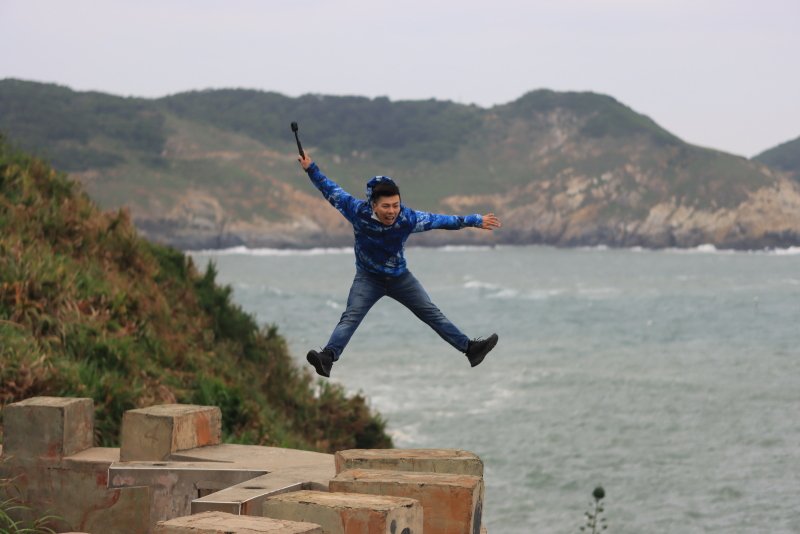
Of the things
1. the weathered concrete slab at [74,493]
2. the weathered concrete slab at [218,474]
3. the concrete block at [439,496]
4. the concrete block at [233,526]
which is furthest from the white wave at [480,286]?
the concrete block at [233,526]

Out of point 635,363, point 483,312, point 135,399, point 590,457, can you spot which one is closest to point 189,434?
point 135,399

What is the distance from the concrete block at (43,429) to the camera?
1166cm

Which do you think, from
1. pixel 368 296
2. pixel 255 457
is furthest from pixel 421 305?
pixel 255 457

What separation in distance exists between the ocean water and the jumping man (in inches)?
718

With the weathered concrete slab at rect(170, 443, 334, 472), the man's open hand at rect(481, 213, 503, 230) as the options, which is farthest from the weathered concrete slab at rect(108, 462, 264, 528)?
the man's open hand at rect(481, 213, 503, 230)

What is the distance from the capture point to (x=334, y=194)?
10.6 m

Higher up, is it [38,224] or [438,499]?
[38,224]

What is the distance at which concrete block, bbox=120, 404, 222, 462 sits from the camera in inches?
451

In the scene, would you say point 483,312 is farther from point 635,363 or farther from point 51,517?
point 51,517

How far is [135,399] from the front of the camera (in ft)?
51.0

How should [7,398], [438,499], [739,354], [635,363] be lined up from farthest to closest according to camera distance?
[739,354] < [635,363] < [7,398] < [438,499]

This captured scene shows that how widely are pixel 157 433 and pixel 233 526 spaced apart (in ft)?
13.2

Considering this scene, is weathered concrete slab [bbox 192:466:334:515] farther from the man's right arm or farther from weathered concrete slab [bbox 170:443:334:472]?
the man's right arm

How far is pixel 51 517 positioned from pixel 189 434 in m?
1.46
